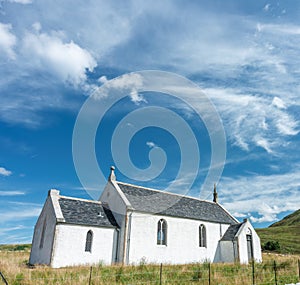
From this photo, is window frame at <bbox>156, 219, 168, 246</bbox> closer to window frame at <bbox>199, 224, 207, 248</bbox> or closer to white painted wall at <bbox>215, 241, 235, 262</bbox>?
window frame at <bbox>199, 224, 207, 248</bbox>

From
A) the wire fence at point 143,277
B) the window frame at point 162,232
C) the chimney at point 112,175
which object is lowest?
Result: the wire fence at point 143,277

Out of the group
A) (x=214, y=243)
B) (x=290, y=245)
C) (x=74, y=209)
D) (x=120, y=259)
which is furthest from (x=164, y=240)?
(x=290, y=245)

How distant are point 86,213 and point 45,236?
391 cm

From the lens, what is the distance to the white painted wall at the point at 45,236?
22658mm

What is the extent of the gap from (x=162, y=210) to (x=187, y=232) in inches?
156

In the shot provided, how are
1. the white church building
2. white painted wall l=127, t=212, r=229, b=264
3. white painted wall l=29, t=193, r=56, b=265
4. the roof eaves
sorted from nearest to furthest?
the roof eaves, white painted wall l=29, t=193, r=56, b=265, the white church building, white painted wall l=127, t=212, r=229, b=264

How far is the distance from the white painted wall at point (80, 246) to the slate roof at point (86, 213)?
536 millimetres

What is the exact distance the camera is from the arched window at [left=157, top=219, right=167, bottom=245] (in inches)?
1082

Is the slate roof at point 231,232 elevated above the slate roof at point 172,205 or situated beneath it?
situated beneath

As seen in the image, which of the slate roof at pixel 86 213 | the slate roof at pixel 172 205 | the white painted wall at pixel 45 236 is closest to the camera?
the white painted wall at pixel 45 236

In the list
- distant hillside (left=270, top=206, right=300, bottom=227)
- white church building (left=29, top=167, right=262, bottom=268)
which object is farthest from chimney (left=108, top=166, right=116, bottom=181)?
distant hillside (left=270, top=206, right=300, bottom=227)

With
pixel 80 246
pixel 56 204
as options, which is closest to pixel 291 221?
pixel 80 246

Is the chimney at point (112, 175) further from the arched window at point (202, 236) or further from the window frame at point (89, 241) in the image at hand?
the arched window at point (202, 236)

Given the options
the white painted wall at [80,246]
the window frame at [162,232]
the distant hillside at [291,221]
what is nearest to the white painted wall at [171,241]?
the window frame at [162,232]
